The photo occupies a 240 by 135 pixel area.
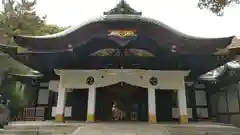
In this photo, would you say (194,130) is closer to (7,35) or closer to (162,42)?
(162,42)

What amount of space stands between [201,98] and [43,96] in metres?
10.3

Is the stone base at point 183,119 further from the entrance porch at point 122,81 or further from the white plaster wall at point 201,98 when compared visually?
the white plaster wall at point 201,98

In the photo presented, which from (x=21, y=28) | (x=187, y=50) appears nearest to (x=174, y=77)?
(x=187, y=50)

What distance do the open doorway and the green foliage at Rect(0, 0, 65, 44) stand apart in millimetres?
14341

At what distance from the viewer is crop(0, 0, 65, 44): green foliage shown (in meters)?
22.7

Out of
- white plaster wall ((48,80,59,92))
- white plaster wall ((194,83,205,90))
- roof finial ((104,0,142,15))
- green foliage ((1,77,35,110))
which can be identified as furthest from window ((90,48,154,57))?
green foliage ((1,77,35,110))

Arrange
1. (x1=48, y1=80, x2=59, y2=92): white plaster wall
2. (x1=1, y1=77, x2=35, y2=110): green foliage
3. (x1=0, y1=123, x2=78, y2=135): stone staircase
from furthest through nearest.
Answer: (x1=1, y1=77, x2=35, y2=110): green foliage, (x1=48, y1=80, x2=59, y2=92): white plaster wall, (x1=0, y1=123, x2=78, y2=135): stone staircase

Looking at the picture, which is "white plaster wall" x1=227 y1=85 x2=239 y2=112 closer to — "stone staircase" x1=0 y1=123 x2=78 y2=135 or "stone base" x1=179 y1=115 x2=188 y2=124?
"stone base" x1=179 y1=115 x2=188 y2=124

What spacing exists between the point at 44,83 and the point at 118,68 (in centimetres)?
588

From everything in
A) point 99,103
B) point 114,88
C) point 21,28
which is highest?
point 21,28

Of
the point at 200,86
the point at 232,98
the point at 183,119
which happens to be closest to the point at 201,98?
the point at 200,86

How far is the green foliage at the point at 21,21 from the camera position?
22.7 meters

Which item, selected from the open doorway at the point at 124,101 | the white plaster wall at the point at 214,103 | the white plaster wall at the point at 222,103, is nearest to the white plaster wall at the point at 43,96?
the open doorway at the point at 124,101

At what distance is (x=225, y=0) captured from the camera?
7.68 metres
